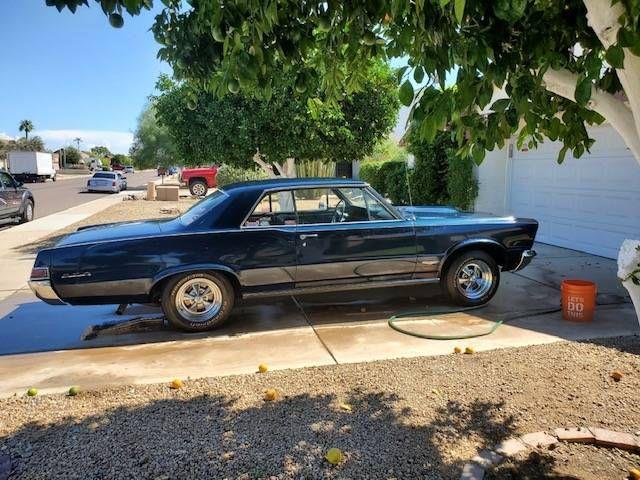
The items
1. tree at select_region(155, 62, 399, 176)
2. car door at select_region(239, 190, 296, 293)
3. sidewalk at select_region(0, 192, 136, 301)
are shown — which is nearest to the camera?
car door at select_region(239, 190, 296, 293)

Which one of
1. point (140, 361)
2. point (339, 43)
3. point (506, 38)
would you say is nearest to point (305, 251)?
point (140, 361)

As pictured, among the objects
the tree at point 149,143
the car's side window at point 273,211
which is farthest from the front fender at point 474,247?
the tree at point 149,143

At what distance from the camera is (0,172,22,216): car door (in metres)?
14.4

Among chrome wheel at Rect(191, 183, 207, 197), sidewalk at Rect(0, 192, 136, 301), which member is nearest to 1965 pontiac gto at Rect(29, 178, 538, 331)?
sidewalk at Rect(0, 192, 136, 301)

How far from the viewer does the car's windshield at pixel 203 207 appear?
18.8ft

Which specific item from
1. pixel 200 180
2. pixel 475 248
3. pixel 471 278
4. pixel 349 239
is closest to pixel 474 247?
pixel 475 248

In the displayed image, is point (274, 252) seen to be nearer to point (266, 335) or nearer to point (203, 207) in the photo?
point (266, 335)

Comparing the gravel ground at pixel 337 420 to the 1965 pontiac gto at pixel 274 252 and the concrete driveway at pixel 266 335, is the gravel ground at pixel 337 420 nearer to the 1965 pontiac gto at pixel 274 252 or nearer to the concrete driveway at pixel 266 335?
the concrete driveway at pixel 266 335

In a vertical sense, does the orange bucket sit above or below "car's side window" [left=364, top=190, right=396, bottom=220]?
below

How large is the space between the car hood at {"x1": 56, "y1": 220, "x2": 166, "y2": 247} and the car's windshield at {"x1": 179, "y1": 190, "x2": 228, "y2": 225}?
1.00 ft

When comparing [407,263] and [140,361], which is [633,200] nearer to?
[407,263]

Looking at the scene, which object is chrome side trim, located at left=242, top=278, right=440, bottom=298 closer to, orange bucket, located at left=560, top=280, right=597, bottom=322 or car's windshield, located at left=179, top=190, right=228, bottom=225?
car's windshield, located at left=179, top=190, right=228, bottom=225

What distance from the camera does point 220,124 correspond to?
10.2 metres

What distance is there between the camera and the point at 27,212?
52.9ft
